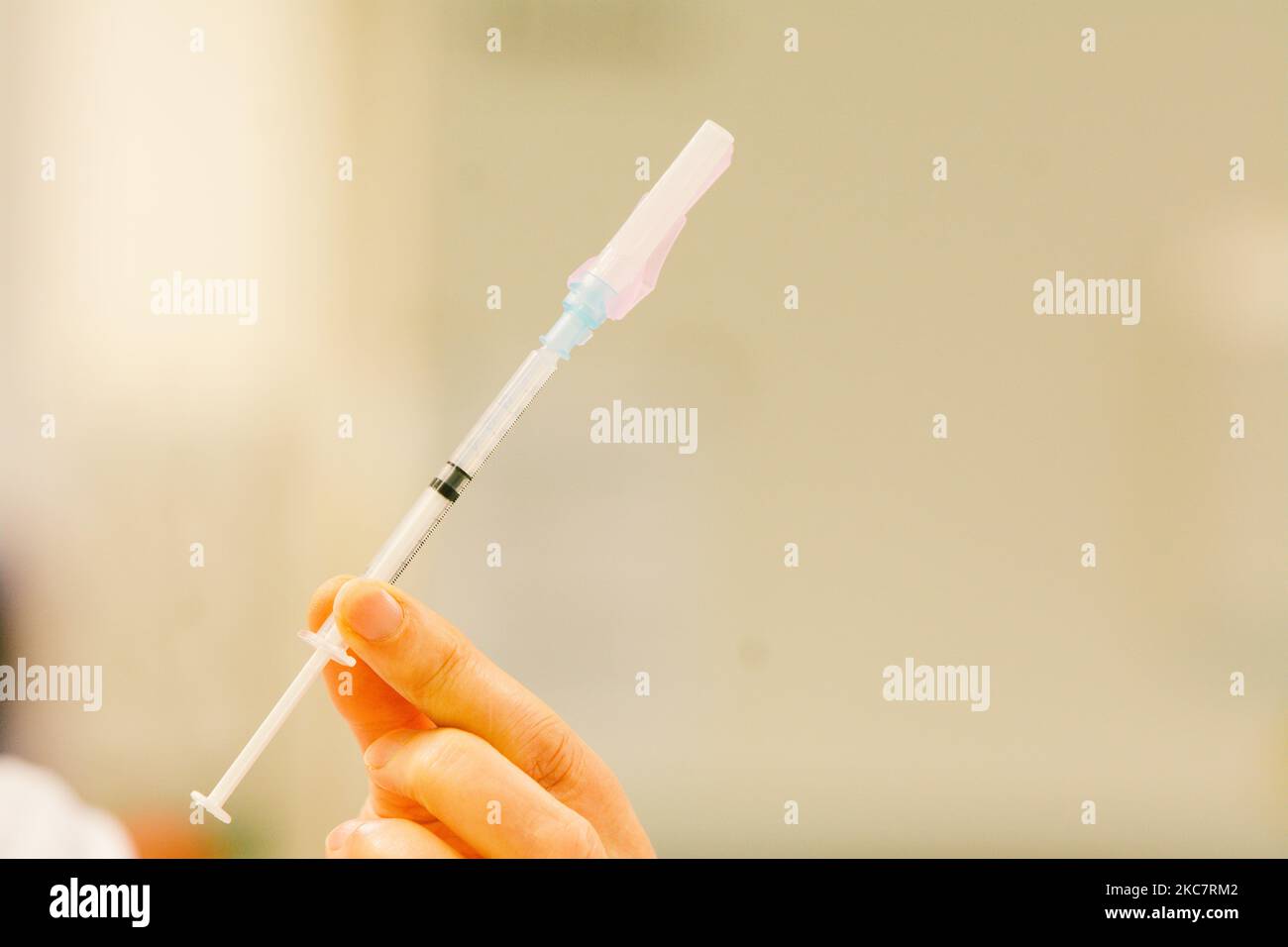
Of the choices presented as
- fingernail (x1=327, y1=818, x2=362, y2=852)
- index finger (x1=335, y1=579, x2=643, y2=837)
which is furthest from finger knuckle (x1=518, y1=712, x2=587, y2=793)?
fingernail (x1=327, y1=818, x2=362, y2=852)

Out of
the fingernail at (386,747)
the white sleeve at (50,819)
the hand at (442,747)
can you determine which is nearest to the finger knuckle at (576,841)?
the hand at (442,747)

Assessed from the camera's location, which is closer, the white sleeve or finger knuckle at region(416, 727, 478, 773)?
finger knuckle at region(416, 727, 478, 773)

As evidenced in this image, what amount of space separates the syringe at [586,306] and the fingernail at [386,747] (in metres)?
0.06

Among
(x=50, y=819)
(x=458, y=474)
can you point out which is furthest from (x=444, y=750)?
(x=50, y=819)

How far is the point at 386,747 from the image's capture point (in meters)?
0.62

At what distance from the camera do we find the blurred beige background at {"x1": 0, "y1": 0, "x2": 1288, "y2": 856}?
101 centimetres

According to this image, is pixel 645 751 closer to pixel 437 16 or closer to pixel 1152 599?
pixel 1152 599

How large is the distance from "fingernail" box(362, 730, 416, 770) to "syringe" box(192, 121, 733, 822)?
6 cm

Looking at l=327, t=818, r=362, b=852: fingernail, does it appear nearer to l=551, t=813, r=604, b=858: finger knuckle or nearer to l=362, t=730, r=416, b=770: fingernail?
l=362, t=730, r=416, b=770: fingernail

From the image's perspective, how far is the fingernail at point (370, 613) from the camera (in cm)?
59

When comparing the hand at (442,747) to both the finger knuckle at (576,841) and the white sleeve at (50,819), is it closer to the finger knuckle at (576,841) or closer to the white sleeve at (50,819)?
the finger knuckle at (576,841)

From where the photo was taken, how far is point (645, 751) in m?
1.02
